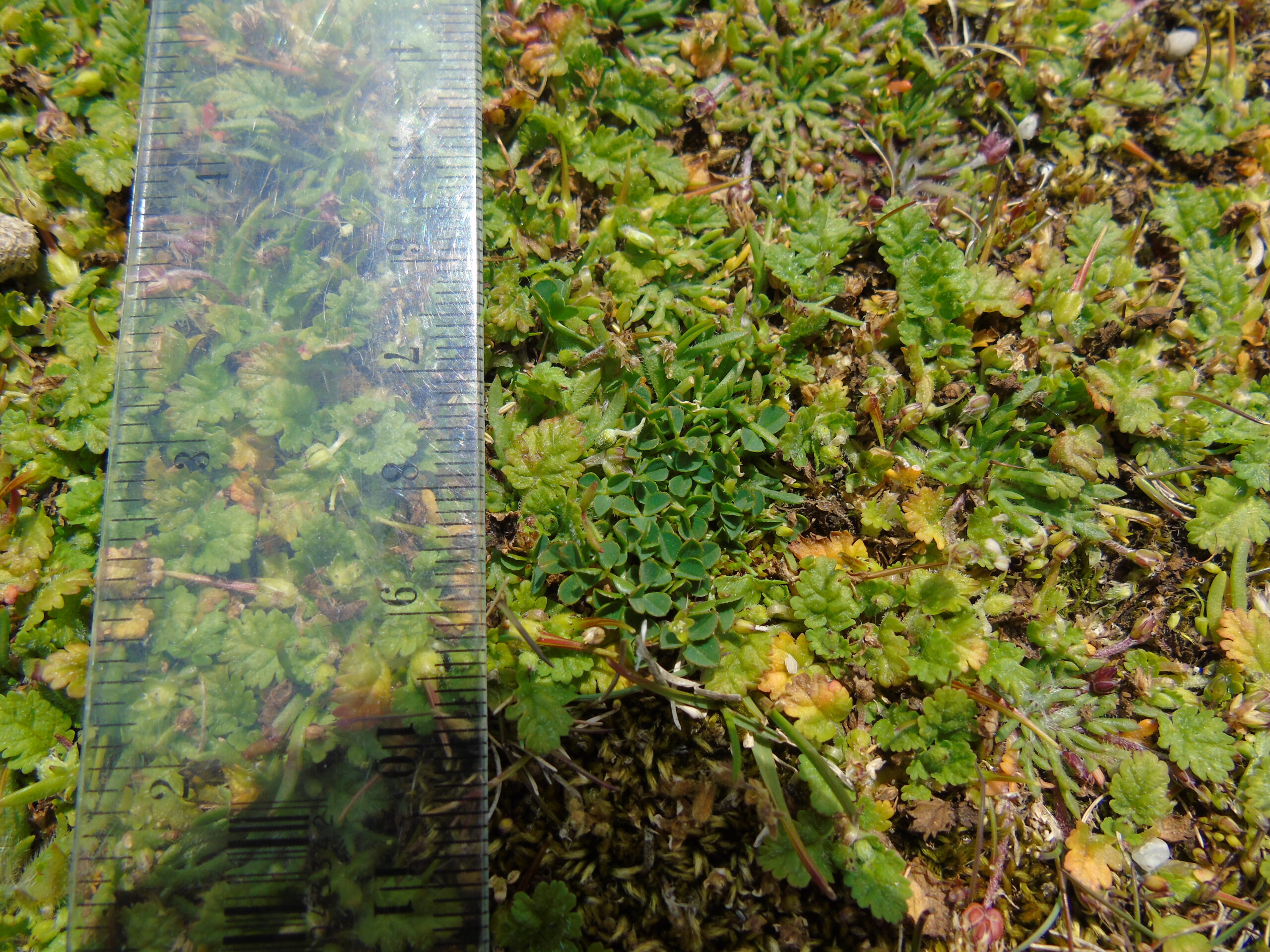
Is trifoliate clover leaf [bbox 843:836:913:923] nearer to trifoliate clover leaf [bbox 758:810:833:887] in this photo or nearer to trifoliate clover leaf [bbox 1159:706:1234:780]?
trifoliate clover leaf [bbox 758:810:833:887]

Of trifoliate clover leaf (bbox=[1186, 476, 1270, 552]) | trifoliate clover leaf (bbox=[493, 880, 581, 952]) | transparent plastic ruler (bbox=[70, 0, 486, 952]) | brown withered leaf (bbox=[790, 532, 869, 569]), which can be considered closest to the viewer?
transparent plastic ruler (bbox=[70, 0, 486, 952])

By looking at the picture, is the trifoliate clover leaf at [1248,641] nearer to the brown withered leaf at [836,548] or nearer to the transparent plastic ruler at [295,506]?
the brown withered leaf at [836,548]

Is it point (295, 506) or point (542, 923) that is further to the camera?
point (295, 506)

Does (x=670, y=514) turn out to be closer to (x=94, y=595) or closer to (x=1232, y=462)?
(x=94, y=595)

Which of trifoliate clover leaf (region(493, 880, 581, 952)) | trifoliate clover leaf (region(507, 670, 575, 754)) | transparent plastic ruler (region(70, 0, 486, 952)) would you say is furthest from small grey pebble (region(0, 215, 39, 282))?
trifoliate clover leaf (region(493, 880, 581, 952))

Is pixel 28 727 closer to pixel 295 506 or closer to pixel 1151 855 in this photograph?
Result: pixel 295 506

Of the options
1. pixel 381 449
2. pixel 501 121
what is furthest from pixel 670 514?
pixel 501 121

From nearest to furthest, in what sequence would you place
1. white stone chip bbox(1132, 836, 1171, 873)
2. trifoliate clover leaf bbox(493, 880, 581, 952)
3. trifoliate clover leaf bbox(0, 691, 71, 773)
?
1. trifoliate clover leaf bbox(493, 880, 581, 952)
2. trifoliate clover leaf bbox(0, 691, 71, 773)
3. white stone chip bbox(1132, 836, 1171, 873)

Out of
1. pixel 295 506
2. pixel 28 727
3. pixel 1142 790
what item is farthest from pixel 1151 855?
pixel 28 727
